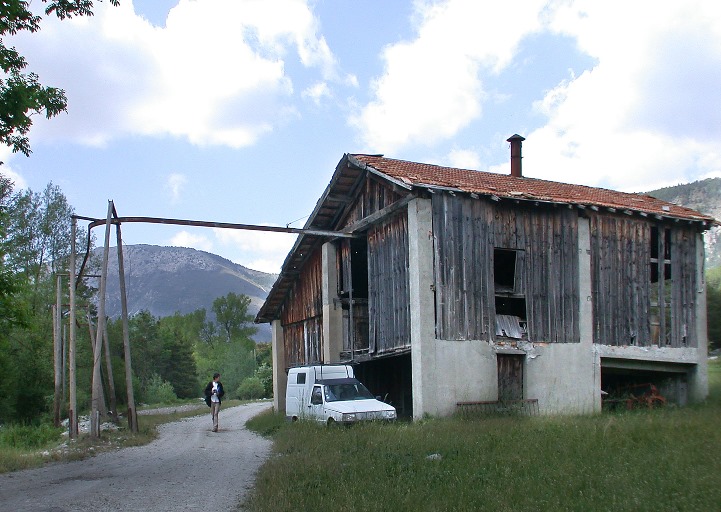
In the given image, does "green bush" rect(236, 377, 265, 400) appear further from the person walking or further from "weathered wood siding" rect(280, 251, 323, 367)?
the person walking

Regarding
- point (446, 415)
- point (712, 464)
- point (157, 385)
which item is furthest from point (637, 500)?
point (157, 385)

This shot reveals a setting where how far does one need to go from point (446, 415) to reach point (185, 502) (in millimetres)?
10823

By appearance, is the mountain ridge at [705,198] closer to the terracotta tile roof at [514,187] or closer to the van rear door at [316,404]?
the terracotta tile roof at [514,187]

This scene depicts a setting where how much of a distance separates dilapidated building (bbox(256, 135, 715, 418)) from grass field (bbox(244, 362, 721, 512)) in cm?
441

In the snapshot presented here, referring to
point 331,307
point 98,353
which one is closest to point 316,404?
point 98,353

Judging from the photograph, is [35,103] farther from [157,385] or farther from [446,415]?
[157,385]

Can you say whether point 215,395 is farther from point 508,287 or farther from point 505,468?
point 505,468

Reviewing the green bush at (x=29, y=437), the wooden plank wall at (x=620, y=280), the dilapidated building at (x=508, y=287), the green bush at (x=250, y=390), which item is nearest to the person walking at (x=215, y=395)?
the dilapidated building at (x=508, y=287)

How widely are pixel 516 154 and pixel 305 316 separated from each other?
1099 centimetres

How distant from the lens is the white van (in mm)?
20078

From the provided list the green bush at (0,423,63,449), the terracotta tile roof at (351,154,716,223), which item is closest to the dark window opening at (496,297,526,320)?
the terracotta tile roof at (351,154,716,223)

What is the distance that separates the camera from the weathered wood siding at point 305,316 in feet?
98.7

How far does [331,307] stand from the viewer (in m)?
27.5

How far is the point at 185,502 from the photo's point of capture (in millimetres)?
10820
